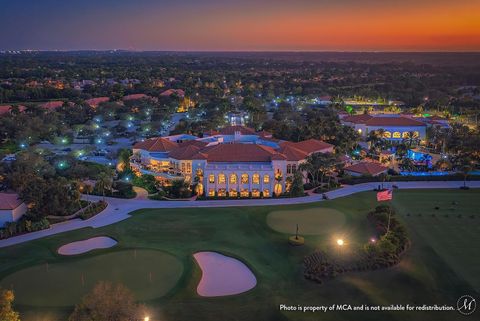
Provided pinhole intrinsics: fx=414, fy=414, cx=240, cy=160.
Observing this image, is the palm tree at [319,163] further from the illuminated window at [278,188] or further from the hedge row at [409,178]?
the hedge row at [409,178]

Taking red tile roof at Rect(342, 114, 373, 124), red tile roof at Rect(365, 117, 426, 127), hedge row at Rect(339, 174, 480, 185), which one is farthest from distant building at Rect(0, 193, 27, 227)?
red tile roof at Rect(342, 114, 373, 124)

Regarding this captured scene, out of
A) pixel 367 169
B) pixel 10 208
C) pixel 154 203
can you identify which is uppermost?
pixel 10 208

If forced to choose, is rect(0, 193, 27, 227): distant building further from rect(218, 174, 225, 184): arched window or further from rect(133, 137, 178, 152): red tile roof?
rect(218, 174, 225, 184): arched window

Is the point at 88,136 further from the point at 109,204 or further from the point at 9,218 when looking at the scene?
the point at 9,218

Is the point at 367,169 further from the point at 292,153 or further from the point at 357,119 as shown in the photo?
the point at 357,119

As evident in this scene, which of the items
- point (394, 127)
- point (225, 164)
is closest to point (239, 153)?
point (225, 164)

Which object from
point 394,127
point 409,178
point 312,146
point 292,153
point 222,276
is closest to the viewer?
point 222,276
